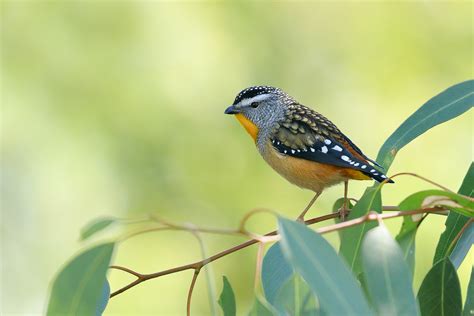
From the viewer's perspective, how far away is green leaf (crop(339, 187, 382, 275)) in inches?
142

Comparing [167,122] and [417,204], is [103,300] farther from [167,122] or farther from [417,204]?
[167,122]

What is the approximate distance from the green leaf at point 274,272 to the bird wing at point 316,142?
3.61 feet

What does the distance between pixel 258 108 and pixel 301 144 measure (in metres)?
0.91

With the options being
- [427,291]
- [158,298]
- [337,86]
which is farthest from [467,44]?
[427,291]

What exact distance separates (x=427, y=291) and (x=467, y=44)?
7.99m

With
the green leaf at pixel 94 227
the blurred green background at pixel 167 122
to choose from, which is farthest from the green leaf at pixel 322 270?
the blurred green background at pixel 167 122

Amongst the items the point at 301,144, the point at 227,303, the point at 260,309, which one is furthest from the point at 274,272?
the point at 301,144

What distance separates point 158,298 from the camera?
8.91m

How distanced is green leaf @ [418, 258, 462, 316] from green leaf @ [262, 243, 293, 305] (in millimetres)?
667

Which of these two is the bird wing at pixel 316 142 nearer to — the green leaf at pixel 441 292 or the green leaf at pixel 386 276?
the green leaf at pixel 441 292

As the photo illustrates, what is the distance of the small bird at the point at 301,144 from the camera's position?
5.02 meters

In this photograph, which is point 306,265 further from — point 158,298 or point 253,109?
point 158,298

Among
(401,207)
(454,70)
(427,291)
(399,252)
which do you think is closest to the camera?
(399,252)

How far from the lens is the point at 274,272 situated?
12.0 feet
